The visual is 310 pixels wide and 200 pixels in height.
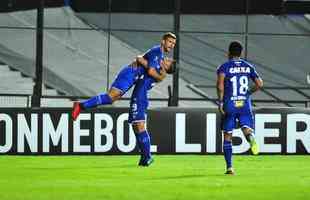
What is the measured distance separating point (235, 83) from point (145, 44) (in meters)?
27.0

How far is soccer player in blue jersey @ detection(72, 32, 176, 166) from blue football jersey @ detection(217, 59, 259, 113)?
1.25 metres

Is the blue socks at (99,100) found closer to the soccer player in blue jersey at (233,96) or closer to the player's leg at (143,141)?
the player's leg at (143,141)

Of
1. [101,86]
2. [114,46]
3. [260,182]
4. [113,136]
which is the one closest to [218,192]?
[260,182]

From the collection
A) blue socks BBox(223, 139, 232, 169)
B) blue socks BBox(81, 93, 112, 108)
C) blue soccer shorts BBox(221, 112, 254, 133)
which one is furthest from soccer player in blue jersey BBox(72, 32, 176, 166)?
blue socks BBox(223, 139, 232, 169)

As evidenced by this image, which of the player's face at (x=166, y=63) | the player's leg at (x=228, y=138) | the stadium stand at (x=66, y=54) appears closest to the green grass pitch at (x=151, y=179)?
the player's leg at (x=228, y=138)

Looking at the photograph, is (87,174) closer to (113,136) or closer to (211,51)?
A: (113,136)

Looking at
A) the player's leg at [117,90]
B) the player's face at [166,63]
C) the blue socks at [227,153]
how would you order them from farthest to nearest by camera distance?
the player's leg at [117,90]
the player's face at [166,63]
the blue socks at [227,153]

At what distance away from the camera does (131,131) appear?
20547 millimetres

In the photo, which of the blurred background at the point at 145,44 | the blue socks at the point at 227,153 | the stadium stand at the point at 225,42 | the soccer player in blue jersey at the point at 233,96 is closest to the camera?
the blue socks at the point at 227,153

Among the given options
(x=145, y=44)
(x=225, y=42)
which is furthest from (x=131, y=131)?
(x=225, y=42)

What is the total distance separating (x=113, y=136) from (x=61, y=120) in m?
1.09

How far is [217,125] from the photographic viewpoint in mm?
21078

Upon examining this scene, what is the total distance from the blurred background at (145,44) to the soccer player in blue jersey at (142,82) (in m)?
15.8

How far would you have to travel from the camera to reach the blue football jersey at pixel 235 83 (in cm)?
1475
